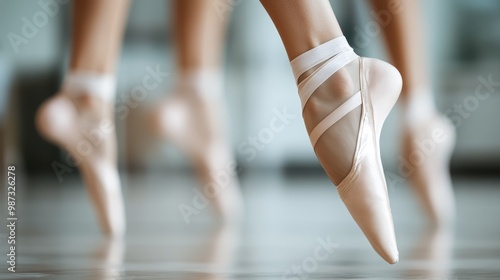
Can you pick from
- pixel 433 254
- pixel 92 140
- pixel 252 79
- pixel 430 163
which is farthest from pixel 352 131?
pixel 252 79

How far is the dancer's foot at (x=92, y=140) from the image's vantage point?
1295 millimetres

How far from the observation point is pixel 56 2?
15.2ft

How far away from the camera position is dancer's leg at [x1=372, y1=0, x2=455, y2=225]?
1480 millimetres

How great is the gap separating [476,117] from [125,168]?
170 centimetres

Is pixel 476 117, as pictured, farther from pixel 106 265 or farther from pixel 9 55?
pixel 106 265

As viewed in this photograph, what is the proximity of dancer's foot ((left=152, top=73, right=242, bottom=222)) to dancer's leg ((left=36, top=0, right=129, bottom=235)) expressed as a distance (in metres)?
0.20

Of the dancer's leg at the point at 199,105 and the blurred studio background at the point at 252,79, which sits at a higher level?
the dancer's leg at the point at 199,105

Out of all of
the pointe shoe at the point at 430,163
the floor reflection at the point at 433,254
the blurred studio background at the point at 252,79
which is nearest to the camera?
the floor reflection at the point at 433,254

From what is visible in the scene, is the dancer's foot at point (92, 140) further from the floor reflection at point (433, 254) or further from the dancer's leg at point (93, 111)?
the floor reflection at point (433, 254)

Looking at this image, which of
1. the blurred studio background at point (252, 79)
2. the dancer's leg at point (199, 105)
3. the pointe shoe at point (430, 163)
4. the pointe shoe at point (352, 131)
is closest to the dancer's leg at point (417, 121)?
the pointe shoe at point (430, 163)

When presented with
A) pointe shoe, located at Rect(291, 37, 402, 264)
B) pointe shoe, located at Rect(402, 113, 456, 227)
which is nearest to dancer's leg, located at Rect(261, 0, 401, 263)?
pointe shoe, located at Rect(291, 37, 402, 264)

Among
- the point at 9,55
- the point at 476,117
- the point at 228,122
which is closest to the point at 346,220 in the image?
the point at 476,117

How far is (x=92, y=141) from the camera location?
1.30 metres

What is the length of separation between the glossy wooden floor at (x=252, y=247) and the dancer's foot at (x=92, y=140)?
0.04m
